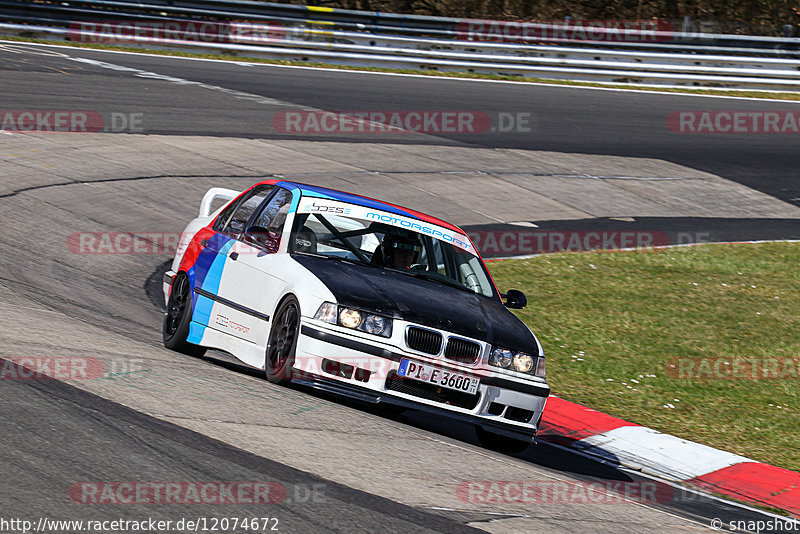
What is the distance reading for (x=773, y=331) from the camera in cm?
1199

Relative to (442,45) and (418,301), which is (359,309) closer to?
(418,301)

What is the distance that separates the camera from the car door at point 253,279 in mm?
7734

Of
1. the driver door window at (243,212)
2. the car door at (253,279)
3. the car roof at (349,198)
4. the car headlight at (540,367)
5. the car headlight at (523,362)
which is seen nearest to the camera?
the car headlight at (523,362)

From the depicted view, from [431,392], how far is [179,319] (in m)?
2.55

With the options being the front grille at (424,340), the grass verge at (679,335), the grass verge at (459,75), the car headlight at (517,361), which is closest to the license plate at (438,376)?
the front grille at (424,340)

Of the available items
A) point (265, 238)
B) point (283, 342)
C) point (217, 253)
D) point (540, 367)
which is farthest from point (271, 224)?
point (540, 367)

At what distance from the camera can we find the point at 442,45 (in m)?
28.2

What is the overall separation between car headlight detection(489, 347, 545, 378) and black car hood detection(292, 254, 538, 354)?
0.04m

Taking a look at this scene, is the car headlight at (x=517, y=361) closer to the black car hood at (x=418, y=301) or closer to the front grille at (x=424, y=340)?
the black car hood at (x=418, y=301)

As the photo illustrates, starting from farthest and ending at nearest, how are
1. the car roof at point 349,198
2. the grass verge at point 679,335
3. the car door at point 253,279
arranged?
the grass verge at point 679,335 < the car roof at point 349,198 < the car door at point 253,279

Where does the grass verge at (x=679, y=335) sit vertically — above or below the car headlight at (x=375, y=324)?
below

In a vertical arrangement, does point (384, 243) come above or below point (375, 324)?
above

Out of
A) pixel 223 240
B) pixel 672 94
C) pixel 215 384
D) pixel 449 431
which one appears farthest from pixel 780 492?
pixel 672 94

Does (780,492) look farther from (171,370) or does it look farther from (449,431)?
(171,370)
